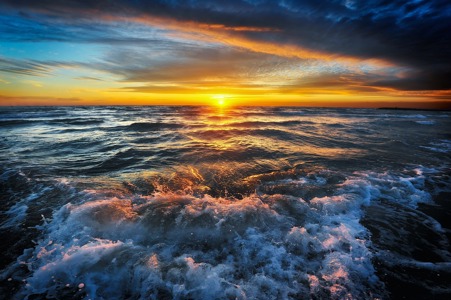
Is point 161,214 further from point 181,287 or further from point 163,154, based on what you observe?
point 163,154

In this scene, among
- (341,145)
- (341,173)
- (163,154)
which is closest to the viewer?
(341,173)

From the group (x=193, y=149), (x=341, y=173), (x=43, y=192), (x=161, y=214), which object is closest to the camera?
(x=161, y=214)

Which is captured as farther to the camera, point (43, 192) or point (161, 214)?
point (43, 192)

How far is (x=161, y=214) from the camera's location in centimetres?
515

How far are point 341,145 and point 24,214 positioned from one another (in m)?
15.1

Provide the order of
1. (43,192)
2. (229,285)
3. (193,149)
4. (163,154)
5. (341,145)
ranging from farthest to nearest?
(341,145), (193,149), (163,154), (43,192), (229,285)

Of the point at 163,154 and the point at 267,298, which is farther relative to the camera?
the point at 163,154

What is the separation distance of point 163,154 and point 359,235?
361 inches

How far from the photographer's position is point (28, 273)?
349cm

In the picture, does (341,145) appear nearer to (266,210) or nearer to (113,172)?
(266,210)

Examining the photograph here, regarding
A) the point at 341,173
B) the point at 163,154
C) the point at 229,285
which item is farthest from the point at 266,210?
the point at 163,154

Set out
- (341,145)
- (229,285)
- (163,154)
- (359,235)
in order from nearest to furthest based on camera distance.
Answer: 1. (229,285)
2. (359,235)
3. (163,154)
4. (341,145)

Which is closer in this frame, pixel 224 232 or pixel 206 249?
pixel 206 249

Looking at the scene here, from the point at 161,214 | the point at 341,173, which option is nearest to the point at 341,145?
the point at 341,173
